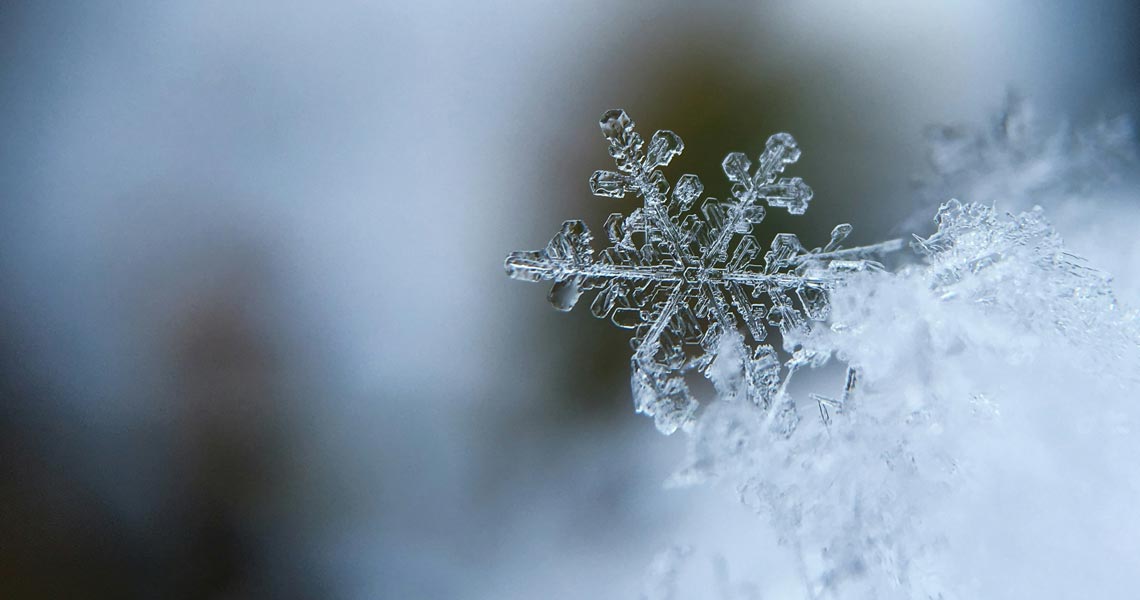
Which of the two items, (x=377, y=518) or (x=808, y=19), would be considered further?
(x=808, y=19)

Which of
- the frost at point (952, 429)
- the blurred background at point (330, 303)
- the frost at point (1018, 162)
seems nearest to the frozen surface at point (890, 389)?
the frost at point (952, 429)

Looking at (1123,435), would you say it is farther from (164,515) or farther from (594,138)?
(164,515)

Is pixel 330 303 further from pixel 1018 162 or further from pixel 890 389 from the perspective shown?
pixel 1018 162

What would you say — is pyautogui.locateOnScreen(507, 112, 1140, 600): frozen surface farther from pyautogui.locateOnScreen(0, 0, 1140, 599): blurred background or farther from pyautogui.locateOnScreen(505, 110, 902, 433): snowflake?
pyautogui.locateOnScreen(0, 0, 1140, 599): blurred background

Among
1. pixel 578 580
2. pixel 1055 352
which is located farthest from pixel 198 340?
pixel 1055 352

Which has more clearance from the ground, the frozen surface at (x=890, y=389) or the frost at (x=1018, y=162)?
the frost at (x=1018, y=162)

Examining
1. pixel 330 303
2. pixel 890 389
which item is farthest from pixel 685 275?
pixel 330 303

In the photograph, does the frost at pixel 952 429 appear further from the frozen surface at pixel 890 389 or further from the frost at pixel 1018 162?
the frost at pixel 1018 162

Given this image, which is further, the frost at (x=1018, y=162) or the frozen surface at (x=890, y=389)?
the frost at (x=1018, y=162)
